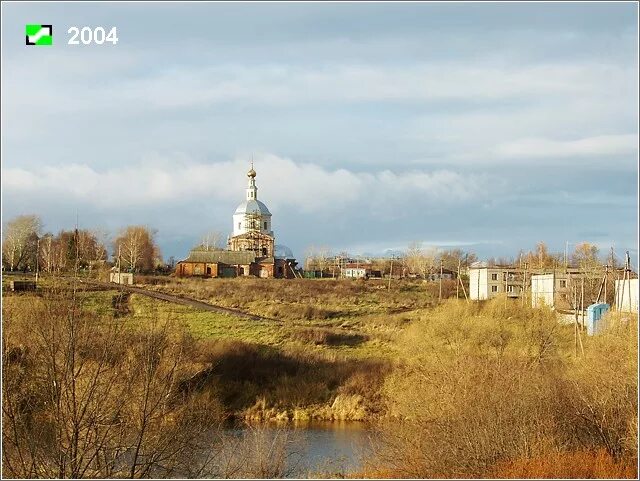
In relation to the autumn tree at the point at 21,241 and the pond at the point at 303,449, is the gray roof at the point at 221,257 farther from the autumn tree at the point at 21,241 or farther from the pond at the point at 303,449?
the pond at the point at 303,449

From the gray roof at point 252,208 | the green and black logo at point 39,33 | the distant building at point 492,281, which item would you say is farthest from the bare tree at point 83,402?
the gray roof at point 252,208

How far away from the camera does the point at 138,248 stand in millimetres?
60875

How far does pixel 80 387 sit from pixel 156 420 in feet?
4.51

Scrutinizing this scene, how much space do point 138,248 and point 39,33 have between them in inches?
1958

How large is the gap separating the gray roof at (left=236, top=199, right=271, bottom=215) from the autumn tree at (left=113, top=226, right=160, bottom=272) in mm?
8147

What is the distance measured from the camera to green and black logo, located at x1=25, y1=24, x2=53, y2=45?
11836mm

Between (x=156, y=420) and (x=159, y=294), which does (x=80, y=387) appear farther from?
(x=159, y=294)

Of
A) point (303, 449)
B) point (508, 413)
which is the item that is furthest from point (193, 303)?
point (508, 413)

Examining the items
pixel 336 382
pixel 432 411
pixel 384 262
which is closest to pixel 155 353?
pixel 432 411

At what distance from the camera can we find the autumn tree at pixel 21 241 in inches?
1545

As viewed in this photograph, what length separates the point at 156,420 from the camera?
1493 centimetres

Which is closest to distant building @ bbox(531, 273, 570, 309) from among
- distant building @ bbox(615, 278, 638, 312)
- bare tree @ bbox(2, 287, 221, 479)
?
distant building @ bbox(615, 278, 638, 312)

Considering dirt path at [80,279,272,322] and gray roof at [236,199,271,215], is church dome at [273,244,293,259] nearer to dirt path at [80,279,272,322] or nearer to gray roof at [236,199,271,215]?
gray roof at [236,199,271,215]

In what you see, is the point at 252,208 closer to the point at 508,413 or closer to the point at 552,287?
the point at 552,287
